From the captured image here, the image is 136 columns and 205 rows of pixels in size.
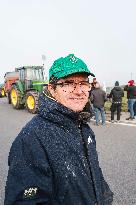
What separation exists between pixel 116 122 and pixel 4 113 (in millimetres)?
6426

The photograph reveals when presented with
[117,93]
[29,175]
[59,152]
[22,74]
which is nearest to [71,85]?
[59,152]

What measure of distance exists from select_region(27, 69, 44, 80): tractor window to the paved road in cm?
391

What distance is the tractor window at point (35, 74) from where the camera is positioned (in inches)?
706

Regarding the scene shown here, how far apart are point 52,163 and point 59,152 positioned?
72 mm

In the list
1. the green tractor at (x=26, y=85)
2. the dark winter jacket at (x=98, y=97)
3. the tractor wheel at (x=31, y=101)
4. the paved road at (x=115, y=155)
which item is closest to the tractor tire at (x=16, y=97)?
the green tractor at (x=26, y=85)

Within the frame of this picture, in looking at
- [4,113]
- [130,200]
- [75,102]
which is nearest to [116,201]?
[130,200]

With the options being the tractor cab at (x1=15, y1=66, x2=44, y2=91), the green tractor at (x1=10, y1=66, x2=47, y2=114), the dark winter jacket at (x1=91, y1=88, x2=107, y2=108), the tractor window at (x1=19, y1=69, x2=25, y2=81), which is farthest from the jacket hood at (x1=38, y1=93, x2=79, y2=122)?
the tractor window at (x1=19, y1=69, x2=25, y2=81)

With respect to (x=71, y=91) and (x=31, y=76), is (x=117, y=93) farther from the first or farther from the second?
(x=71, y=91)

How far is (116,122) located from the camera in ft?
44.6

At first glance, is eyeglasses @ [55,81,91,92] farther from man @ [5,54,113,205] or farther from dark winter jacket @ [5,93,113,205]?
dark winter jacket @ [5,93,113,205]

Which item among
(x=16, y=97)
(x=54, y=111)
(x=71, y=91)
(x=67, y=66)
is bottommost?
(x=16, y=97)

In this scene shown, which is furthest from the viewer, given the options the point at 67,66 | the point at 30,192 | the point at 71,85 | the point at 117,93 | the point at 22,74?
the point at 22,74

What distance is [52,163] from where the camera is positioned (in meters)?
1.74

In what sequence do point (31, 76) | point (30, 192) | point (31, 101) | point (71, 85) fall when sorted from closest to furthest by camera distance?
point (30, 192) < point (71, 85) < point (31, 101) < point (31, 76)
